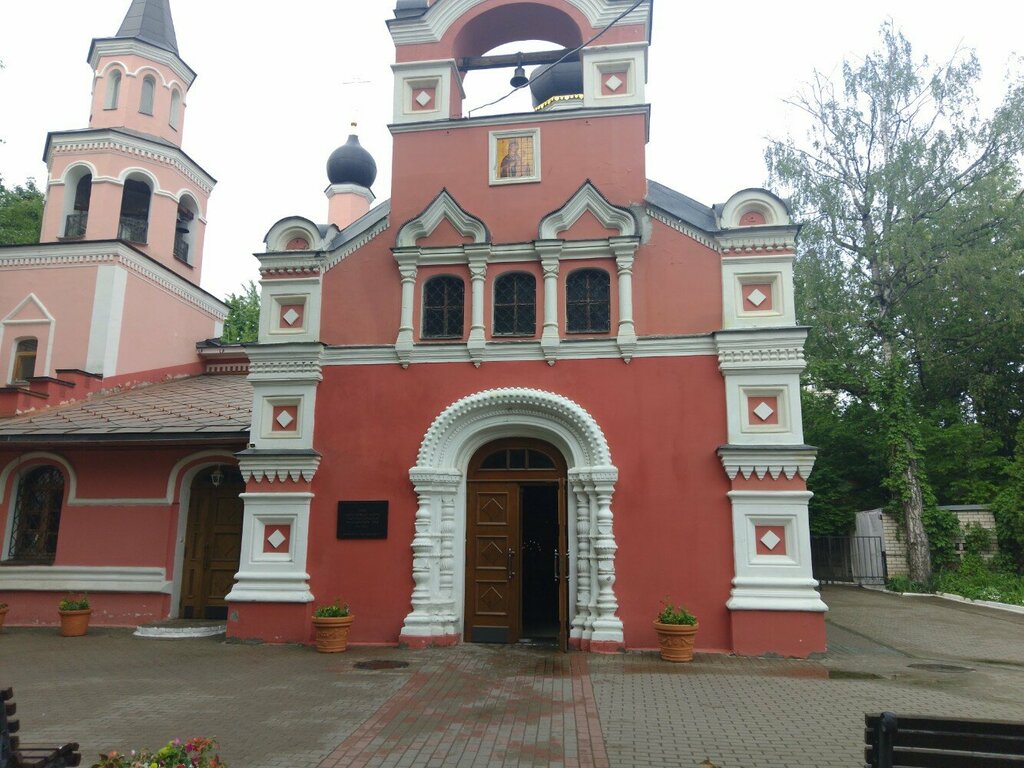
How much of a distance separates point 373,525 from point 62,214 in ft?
39.2

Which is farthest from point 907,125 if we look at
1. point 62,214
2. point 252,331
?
point 252,331

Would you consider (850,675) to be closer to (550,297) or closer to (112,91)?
(550,297)

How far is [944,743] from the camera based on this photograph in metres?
3.72

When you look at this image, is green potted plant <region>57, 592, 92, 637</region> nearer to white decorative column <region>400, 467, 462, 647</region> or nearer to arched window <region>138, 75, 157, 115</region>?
white decorative column <region>400, 467, 462, 647</region>

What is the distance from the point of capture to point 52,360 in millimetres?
16234

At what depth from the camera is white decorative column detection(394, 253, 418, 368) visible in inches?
431

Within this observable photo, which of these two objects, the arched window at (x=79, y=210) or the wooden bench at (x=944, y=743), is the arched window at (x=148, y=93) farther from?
the wooden bench at (x=944, y=743)

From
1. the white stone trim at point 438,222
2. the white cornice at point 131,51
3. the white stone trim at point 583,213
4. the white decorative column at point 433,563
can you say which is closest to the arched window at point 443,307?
the white stone trim at point 438,222

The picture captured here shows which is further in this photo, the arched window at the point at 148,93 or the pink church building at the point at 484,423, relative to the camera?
the arched window at the point at 148,93

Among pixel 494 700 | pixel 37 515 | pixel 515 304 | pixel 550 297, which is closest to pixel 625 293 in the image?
pixel 550 297

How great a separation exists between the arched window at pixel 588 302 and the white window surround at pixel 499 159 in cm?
169

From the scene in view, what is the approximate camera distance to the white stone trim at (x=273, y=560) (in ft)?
34.5

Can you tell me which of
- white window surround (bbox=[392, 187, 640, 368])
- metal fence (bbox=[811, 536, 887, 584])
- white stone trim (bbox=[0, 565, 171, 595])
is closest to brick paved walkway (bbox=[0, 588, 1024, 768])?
white stone trim (bbox=[0, 565, 171, 595])

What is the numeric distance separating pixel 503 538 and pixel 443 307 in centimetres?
345
